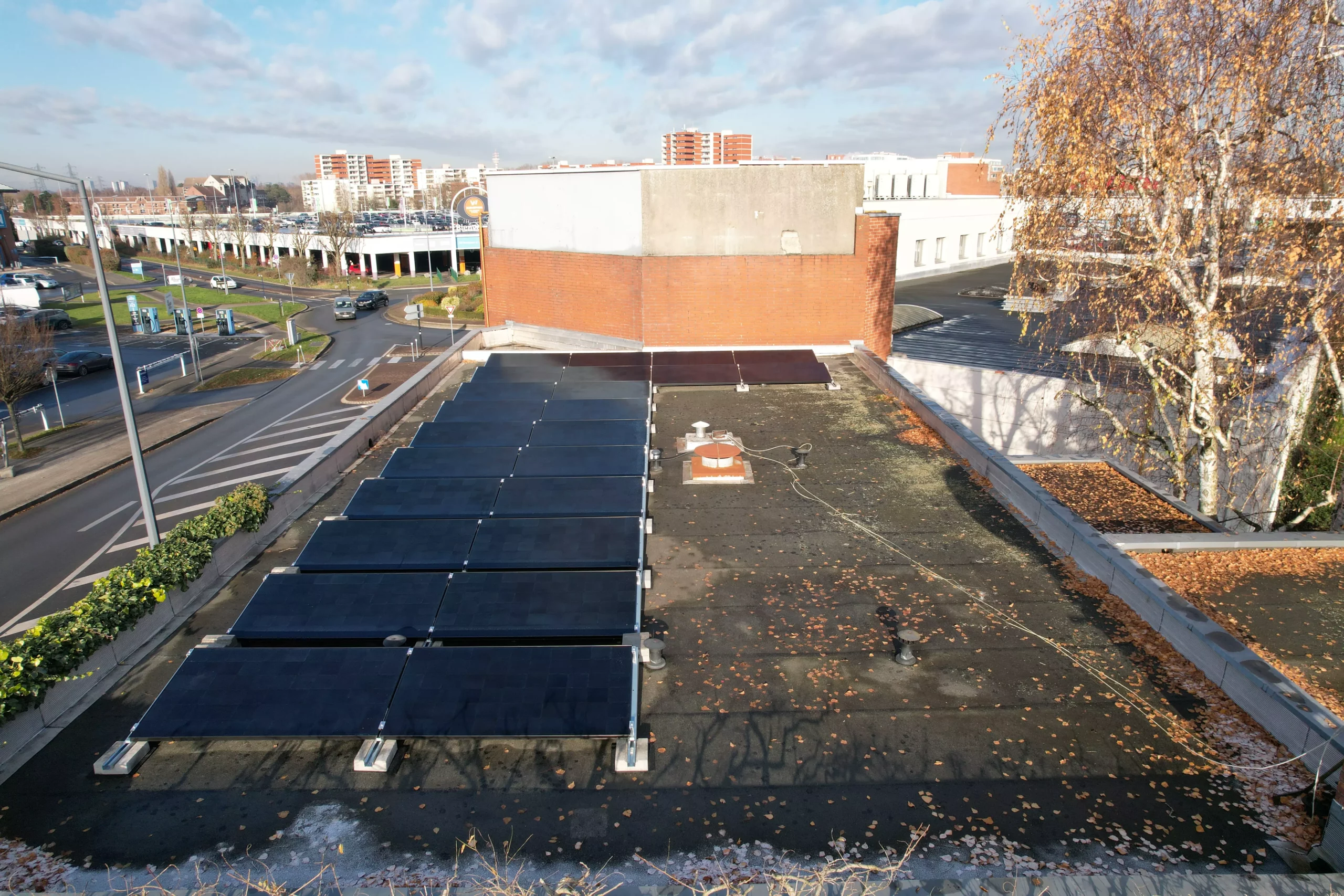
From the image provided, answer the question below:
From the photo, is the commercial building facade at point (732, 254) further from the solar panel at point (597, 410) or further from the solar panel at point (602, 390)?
the solar panel at point (597, 410)

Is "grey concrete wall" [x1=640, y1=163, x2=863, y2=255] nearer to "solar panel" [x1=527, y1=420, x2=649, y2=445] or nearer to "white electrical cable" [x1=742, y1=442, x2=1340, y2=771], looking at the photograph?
"solar panel" [x1=527, y1=420, x2=649, y2=445]

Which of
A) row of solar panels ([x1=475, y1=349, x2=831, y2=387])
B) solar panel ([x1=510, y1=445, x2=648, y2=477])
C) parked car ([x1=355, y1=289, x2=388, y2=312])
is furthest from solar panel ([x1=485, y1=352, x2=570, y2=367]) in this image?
parked car ([x1=355, y1=289, x2=388, y2=312])

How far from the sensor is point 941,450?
20.0 meters

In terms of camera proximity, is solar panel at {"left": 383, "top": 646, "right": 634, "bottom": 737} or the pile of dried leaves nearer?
solar panel at {"left": 383, "top": 646, "right": 634, "bottom": 737}

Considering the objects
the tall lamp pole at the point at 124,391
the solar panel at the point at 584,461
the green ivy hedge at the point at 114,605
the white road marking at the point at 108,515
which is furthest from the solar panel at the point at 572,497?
the white road marking at the point at 108,515

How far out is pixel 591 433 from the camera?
65.2 feet

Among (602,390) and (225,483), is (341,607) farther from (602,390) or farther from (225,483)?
(225,483)

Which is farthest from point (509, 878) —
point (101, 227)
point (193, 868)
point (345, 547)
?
point (101, 227)

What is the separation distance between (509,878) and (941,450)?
1595 centimetres

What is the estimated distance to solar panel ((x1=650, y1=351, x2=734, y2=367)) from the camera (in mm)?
27984

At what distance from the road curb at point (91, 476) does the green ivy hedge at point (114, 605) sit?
19.0 meters

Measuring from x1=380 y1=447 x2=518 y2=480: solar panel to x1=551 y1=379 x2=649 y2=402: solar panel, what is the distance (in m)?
5.20

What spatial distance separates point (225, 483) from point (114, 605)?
972 inches

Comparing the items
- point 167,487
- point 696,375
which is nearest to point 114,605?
Result: point 696,375
